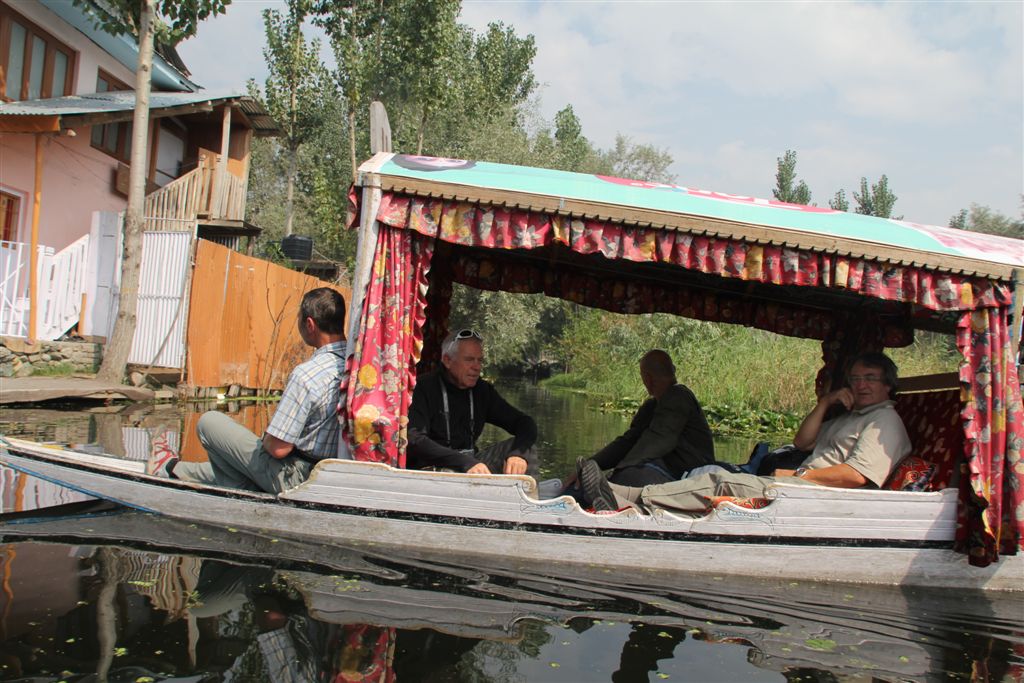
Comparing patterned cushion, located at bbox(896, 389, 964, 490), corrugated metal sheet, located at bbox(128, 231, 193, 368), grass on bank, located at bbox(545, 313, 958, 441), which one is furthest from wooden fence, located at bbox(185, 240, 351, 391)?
patterned cushion, located at bbox(896, 389, 964, 490)

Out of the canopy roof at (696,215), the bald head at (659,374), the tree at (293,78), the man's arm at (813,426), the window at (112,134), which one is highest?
the tree at (293,78)

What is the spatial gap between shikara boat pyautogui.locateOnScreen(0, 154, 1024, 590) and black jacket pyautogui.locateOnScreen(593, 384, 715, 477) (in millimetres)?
869

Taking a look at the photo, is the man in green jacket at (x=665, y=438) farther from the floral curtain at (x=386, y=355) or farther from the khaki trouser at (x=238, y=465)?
the khaki trouser at (x=238, y=465)

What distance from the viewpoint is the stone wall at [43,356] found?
11.1 metres

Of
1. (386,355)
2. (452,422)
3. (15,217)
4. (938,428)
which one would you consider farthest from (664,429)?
(15,217)

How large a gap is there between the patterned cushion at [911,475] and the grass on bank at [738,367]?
803 cm

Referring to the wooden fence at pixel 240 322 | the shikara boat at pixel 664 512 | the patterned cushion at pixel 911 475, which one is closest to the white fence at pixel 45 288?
the wooden fence at pixel 240 322

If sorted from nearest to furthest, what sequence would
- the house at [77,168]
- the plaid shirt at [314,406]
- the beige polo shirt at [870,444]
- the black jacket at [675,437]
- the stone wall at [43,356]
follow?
the plaid shirt at [314,406]
the beige polo shirt at [870,444]
the black jacket at [675,437]
the stone wall at [43,356]
the house at [77,168]

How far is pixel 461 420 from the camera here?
538 centimetres

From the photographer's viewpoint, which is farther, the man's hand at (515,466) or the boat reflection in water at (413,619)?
the man's hand at (515,466)

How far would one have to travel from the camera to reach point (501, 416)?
5586 millimetres

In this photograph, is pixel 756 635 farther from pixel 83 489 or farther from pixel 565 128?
pixel 565 128

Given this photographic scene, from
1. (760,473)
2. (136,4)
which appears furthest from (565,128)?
(760,473)

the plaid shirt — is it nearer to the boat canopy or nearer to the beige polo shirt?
the boat canopy
